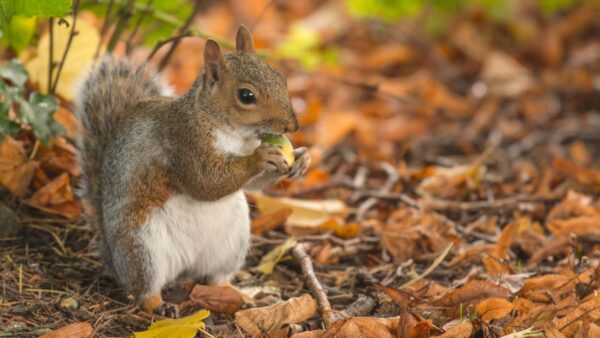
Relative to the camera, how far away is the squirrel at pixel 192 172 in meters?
2.73

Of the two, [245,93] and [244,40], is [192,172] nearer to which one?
[245,93]

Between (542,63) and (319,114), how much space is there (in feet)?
6.34

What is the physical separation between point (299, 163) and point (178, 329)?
70 centimetres

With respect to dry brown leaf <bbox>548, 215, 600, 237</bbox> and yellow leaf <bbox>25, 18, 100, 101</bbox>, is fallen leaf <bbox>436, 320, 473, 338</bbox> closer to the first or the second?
dry brown leaf <bbox>548, 215, 600, 237</bbox>

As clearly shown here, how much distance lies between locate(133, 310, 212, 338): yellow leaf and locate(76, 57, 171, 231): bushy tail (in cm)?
68

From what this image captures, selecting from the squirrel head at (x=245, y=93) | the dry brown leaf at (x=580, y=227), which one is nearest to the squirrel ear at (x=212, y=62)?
the squirrel head at (x=245, y=93)

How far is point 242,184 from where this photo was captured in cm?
280

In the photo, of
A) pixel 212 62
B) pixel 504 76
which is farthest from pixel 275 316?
pixel 504 76

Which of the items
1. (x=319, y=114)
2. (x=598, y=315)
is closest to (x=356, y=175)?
(x=319, y=114)

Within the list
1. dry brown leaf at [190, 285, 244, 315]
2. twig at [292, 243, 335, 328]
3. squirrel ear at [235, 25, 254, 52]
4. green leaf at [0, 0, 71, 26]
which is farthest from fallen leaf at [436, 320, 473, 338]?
green leaf at [0, 0, 71, 26]

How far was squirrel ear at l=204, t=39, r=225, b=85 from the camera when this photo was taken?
2.75 m

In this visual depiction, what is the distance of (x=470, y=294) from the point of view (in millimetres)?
2787

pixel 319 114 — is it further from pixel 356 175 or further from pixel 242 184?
pixel 242 184

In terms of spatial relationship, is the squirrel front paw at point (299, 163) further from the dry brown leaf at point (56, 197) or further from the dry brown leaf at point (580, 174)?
the dry brown leaf at point (580, 174)
